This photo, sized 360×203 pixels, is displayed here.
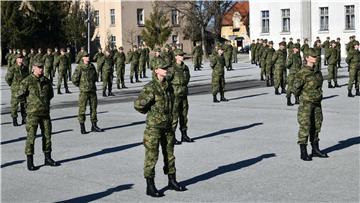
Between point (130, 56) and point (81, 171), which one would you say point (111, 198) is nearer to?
point (81, 171)

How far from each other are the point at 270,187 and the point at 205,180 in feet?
3.55

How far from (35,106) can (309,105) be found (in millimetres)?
4594

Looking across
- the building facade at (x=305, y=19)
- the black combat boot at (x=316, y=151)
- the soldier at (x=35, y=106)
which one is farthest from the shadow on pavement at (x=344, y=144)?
the building facade at (x=305, y=19)

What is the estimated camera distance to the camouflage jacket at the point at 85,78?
14.6 m

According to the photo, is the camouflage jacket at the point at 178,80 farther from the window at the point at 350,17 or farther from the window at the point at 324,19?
the window at the point at 324,19

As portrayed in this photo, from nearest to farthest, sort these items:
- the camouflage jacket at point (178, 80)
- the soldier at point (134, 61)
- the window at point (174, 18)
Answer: the camouflage jacket at point (178, 80)
the soldier at point (134, 61)
the window at point (174, 18)

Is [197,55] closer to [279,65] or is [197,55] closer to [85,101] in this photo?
[279,65]

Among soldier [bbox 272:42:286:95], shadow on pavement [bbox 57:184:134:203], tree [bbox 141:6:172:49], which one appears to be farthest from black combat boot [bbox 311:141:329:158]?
tree [bbox 141:6:172:49]

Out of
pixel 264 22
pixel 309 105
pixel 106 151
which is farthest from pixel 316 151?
pixel 264 22

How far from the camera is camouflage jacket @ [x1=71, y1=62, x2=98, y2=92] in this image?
14.6 m

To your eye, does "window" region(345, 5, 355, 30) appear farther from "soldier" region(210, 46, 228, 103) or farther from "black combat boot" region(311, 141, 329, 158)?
"black combat boot" region(311, 141, 329, 158)

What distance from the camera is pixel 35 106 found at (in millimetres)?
10844

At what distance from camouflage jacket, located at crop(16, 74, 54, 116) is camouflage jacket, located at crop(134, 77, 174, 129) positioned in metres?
2.75

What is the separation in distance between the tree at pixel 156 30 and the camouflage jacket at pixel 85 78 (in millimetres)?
49175
